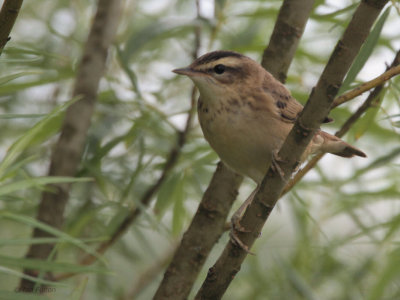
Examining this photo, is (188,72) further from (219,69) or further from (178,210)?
(178,210)

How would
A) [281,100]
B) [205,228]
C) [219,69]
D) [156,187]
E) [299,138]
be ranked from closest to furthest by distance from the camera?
[299,138] → [205,228] → [281,100] → [219,69] → [156,187]

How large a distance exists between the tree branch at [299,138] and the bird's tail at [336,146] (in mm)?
646

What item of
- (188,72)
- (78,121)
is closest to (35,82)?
(78,121)

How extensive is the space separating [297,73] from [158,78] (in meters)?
0.69

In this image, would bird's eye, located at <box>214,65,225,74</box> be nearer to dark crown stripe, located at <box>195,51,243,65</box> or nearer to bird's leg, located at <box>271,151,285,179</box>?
dark crown stripe, located at <box>195,51,243,65</box>

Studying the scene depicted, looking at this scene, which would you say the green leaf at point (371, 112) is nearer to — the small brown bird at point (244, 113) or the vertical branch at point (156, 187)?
the small brown bird at point (244, 113)

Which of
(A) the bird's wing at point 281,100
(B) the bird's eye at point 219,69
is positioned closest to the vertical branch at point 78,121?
(B) the bird's eye at point 219,69

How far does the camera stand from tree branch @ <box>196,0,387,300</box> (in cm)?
121

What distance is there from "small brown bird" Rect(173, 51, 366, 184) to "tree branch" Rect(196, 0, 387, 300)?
500mm

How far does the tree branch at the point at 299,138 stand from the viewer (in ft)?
3.98

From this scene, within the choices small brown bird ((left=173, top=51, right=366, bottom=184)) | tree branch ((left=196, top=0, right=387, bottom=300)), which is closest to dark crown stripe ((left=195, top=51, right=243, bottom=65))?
small brown bird ((left=173, top=51, right=366, bottom=184))

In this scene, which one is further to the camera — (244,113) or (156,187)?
(156,187)

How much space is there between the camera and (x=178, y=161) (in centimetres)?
246

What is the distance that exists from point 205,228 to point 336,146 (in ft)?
2.06
